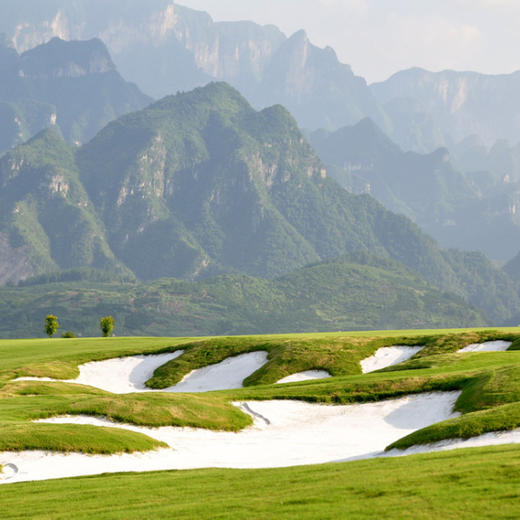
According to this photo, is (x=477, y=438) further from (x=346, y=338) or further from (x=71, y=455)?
(x=346, y=338)

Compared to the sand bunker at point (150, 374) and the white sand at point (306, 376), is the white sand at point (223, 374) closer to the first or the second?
the sand bunker at point (150, 374)

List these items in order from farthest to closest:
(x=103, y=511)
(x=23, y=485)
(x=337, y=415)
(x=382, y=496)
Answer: (x=337, y=415)
(x=23, y=485)
(x=103, y=511)
(x=382, y=496)

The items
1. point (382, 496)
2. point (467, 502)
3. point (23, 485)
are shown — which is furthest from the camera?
point (23, 485)

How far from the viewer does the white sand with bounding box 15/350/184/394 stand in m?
61.6

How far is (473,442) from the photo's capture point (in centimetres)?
2967

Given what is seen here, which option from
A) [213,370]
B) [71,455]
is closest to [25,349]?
[213,370]

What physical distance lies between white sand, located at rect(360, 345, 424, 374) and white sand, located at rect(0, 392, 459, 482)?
1561 cm

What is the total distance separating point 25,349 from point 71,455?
46.8 metres

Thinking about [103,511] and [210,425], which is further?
[210,425]

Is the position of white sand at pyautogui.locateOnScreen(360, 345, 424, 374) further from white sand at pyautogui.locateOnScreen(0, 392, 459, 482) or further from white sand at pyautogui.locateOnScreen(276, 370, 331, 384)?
white sand at pyautogui.locateOnScreen(0, 392, 459, 482)

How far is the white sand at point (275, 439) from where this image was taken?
31672 millimetres

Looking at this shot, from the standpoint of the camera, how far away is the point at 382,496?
20609mm

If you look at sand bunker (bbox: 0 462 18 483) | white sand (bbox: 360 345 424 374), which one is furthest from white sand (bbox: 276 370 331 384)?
sand bunker (bbox: 0 462 18 483)

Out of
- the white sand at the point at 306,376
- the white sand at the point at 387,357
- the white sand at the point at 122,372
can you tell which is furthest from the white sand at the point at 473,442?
the white sand at the point at 122,372
